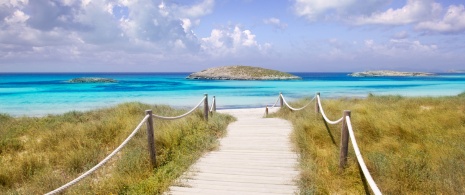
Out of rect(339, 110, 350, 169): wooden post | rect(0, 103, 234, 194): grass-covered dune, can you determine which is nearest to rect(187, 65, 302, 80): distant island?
rect(0, 103, 234, 194): grass-covered dune

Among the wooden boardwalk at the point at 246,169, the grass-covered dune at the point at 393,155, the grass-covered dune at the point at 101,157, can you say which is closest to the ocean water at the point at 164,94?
the grass-covered dune at the point at 101,157

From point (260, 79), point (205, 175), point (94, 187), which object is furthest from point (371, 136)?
point (260, 79)

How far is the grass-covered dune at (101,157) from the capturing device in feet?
18.2

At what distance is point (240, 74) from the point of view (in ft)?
301

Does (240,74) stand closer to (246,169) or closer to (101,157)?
(101,157)

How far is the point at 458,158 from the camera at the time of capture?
6164mm

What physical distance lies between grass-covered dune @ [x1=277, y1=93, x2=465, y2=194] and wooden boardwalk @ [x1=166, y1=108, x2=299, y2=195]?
0.36 m

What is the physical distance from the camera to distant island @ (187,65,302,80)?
295 feet

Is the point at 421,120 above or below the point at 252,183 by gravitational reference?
above

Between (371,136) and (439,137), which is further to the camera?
(371,136)

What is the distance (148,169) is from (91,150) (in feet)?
8.90

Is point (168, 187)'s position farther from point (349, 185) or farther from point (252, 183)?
point (349, 185)

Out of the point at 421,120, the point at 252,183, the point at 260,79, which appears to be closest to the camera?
the point at 252,183

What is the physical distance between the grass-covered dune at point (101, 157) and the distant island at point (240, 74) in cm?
7938
